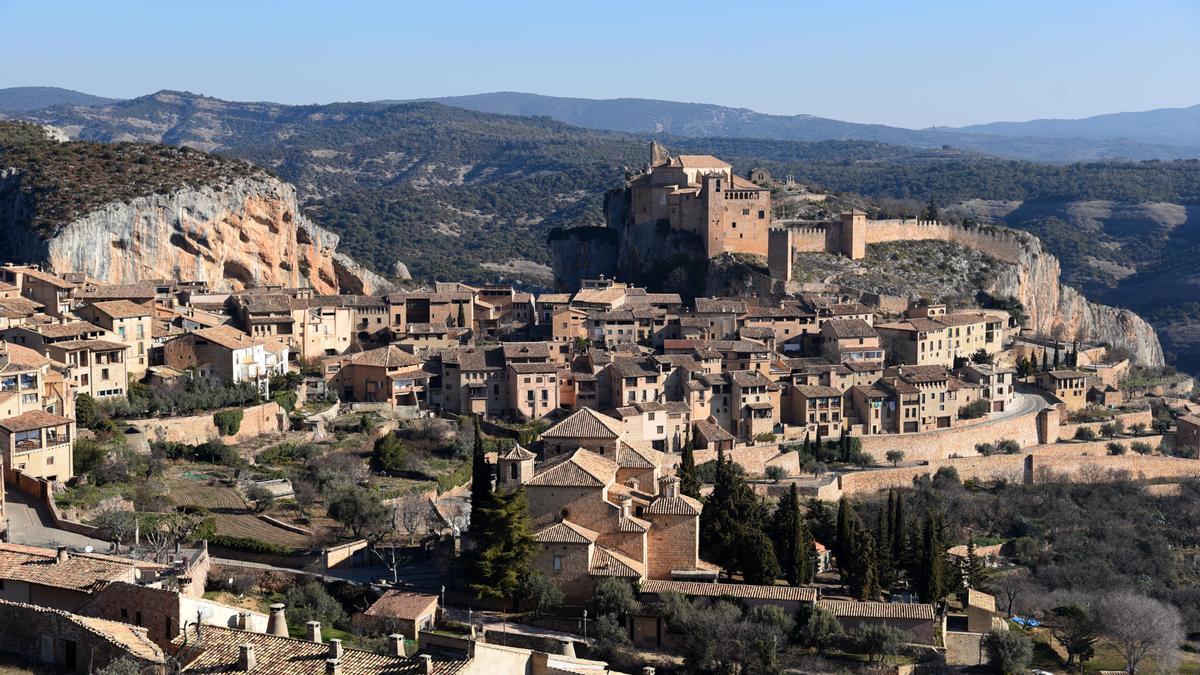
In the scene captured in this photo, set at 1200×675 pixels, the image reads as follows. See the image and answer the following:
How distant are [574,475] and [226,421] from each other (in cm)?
1260

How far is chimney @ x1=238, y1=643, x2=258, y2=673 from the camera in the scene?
16.3m

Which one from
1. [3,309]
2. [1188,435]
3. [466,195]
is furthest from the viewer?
[466,195]

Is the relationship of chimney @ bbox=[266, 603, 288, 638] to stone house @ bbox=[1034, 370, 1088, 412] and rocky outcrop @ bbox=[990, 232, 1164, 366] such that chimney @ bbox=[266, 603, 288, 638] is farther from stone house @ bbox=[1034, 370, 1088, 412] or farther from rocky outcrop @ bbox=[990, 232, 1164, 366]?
rocky outcrop @ bbox=[990, 232, 1164, 366]

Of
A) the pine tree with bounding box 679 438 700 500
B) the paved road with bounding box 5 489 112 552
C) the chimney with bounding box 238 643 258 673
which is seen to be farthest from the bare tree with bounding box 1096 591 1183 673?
the paved road with bounding box 5 489 112 552

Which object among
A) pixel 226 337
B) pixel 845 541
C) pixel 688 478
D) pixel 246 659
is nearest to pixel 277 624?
pixel 246 659

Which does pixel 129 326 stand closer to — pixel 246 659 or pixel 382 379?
pixel 382 379

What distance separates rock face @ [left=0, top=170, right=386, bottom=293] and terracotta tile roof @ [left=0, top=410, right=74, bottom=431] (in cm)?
2022

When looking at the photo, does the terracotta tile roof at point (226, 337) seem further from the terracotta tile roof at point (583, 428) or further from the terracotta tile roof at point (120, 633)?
the terracotta tile roof at point (120, 633)

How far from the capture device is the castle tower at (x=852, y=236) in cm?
6234

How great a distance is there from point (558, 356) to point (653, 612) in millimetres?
19949

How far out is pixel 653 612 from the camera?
2448 centimetres

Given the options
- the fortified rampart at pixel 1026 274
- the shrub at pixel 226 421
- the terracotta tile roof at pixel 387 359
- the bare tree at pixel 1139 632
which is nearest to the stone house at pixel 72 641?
the bare tree at pixel 1139 632

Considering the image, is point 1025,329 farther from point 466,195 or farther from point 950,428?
point 466,195

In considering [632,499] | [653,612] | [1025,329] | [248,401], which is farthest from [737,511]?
[1025,329]
